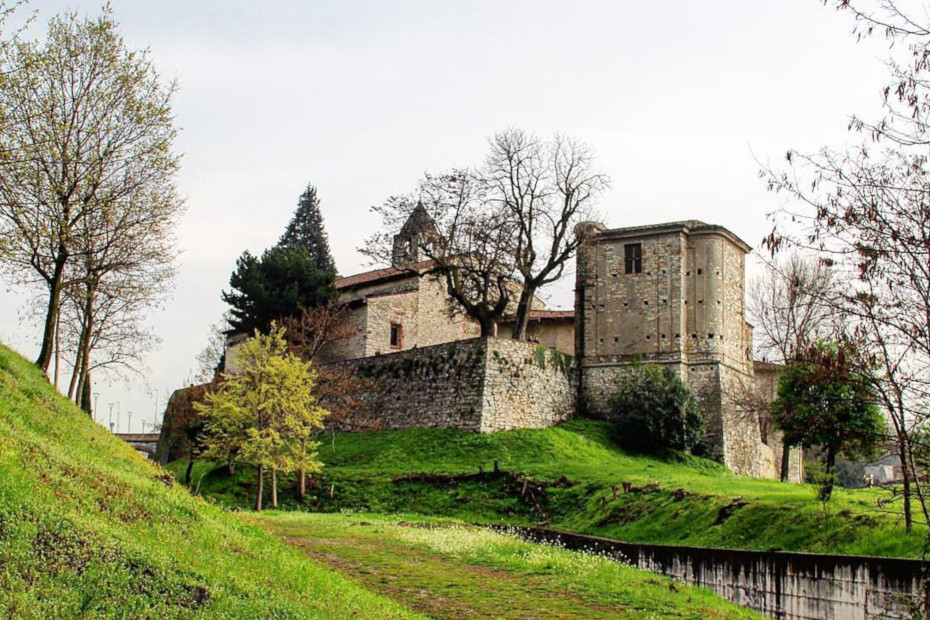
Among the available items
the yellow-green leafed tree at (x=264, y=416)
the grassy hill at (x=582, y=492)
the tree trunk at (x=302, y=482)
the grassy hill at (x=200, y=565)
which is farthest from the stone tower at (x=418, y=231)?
the grassy hill at (x=200, y=565)

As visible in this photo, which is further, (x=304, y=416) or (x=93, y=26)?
(x=304, y=416)

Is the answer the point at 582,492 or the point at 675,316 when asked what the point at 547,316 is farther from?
the point at 582,492

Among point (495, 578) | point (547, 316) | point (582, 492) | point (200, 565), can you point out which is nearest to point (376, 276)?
point (547, 316)

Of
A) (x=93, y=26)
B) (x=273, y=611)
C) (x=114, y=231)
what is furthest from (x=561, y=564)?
(x=93, y=26)

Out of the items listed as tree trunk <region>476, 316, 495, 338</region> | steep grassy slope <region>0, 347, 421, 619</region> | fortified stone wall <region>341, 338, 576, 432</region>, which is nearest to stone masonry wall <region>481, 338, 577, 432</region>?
fortified stone wall <region>341, 338, 576, 432</region>

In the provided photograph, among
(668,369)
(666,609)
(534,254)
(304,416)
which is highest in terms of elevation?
(534,254)

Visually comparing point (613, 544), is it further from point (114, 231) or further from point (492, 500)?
point (114, 231)

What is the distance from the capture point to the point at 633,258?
43.3m

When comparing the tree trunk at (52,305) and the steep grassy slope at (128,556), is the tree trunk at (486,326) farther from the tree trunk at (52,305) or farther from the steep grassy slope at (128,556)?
the steep grassy slope at (128,556)

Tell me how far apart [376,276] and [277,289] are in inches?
293

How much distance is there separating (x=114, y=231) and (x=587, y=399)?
24.0 m

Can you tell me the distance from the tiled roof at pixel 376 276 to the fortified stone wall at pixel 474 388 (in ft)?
22.0

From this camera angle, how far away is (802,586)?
14805 millimetres

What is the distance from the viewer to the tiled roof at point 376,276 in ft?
164
